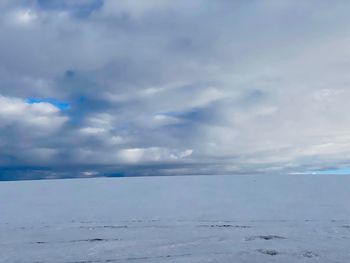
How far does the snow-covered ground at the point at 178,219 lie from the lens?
386cm

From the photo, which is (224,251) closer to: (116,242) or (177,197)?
(116,242)

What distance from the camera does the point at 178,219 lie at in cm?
553

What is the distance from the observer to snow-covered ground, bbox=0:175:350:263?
3.86 meters

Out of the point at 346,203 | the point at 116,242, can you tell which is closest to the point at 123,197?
the point at 116,242

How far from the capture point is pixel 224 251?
3.81 metres

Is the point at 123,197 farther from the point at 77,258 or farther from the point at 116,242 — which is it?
the point at 77,258

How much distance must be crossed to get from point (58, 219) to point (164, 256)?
2546mm

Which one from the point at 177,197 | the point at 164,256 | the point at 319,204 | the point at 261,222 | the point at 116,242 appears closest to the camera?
the point at 164,256

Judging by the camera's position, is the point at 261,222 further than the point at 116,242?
Yes

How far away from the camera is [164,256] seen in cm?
371

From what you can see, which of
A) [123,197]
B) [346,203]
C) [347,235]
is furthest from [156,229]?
[346,203]

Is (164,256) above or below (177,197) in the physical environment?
below

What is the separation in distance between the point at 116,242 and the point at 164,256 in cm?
76

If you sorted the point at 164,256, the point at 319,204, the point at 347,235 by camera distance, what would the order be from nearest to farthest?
the point at 164,256
the point at 347,235
the point at 319,204
